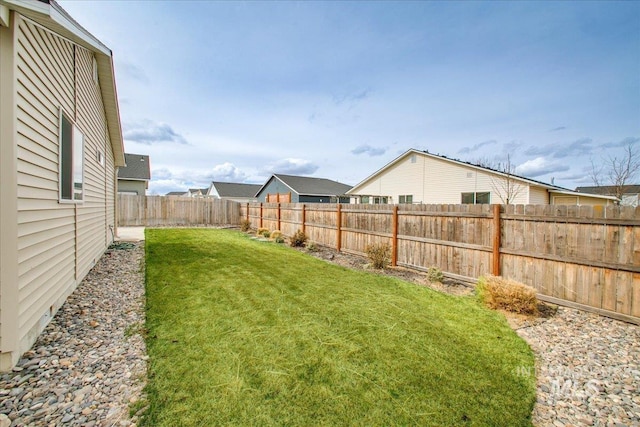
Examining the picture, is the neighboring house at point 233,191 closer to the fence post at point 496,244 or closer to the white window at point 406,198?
the white window at point 406,198

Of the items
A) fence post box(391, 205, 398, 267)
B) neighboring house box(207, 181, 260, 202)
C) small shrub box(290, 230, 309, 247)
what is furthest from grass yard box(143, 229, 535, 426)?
neighboring house box(207, 181, 260, 202)

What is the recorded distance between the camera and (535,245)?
486cm

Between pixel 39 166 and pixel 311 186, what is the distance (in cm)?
Result: 2572

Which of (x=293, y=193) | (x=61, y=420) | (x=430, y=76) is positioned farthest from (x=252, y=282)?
→ (x=293, y=193)

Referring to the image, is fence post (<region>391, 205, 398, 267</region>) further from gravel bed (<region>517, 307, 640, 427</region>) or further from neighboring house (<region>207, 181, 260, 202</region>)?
neighboring house (<region>207, 181, 260, 202</region>)

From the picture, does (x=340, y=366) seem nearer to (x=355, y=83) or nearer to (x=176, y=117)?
(x=355, y=83)

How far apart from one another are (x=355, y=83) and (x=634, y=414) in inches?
513

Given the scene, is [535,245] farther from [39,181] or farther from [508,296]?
[39,181]

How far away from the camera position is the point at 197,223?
2023cm

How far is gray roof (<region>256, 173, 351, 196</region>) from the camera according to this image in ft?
89.1

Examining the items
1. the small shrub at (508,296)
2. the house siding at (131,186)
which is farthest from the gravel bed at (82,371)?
the house siding at (131,186)

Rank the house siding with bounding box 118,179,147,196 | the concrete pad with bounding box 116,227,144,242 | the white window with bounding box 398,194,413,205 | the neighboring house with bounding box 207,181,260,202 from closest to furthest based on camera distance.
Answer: the concrete pad with bounding box 116,227,144,242
the white window with bounding box 398,194,413,205
the house siding with bounding box 118,179,147,196
the neighboring house with bounding box 207,181,260,202

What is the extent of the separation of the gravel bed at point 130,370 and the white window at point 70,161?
1852mm

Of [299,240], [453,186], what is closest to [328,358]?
[299,240]
